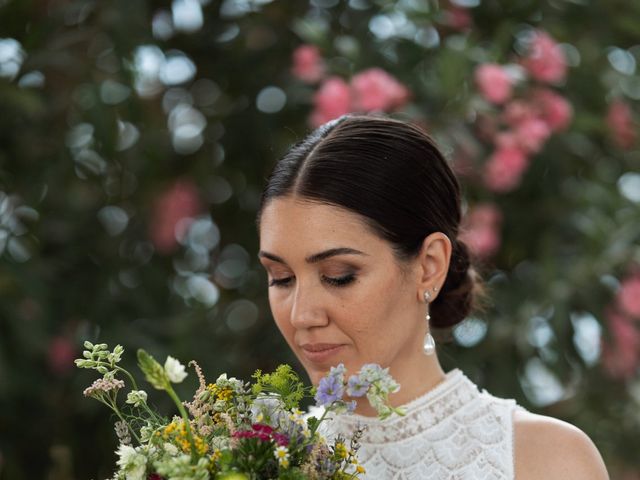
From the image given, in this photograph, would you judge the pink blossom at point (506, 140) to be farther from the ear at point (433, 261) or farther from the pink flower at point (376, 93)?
the ear at point (433, 261)

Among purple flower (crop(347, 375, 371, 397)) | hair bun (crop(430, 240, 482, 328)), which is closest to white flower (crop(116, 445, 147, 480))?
purple flower (crop(347, 375, 371, 397))

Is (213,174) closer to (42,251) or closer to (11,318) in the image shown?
(42,251)

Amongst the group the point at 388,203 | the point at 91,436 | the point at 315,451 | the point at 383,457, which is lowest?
the point at 91,436

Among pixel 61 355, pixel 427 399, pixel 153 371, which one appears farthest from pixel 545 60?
pixel 153 371

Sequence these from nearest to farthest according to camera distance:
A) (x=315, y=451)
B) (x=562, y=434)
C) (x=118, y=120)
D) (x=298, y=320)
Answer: (x=315, y=451) → (x=298, y=320) → (x=562, y=434) → (x=118, y=120)

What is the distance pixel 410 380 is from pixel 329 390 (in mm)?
618

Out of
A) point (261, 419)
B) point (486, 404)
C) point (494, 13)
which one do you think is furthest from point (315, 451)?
point (494, 13)

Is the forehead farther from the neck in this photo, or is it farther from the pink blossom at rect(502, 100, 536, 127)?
the pink blossom at rect(502, 100, 536, 127)

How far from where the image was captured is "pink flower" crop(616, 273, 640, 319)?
367 centimetres

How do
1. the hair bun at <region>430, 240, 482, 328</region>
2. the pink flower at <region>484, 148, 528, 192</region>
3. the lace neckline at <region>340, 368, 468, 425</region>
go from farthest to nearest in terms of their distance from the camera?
the pink flower at <region>484, 148, 528, 192</region> < the hair bun at <region>430, 240, 482, 328</region> < the lace neckline at <region>340, 368, 468, 425</region>

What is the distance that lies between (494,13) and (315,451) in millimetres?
2640

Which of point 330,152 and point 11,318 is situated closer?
point 330,152

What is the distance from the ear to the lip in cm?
20

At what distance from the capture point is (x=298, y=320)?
6.68 ft
